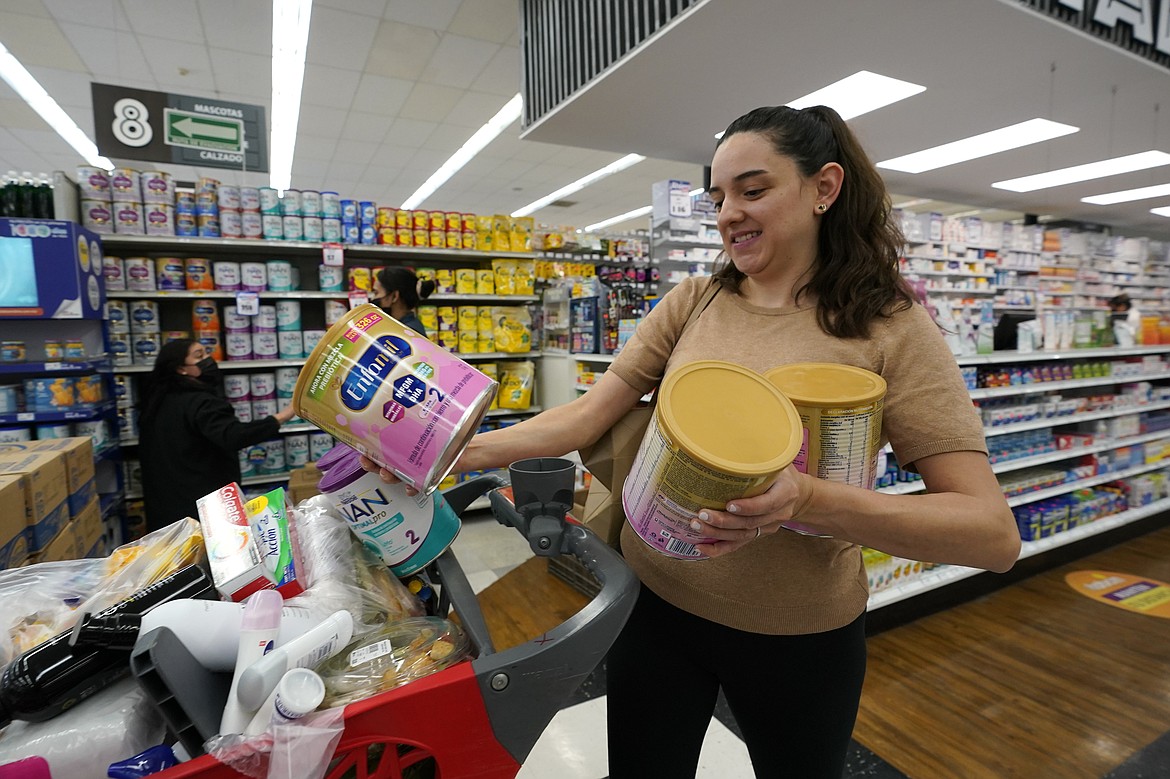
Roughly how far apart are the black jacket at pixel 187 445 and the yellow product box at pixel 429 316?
1419 millimetres

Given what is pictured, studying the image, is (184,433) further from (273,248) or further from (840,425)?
(840,425)

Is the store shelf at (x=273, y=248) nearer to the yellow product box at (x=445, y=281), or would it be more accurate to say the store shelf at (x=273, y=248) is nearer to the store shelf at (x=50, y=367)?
the yellow product box at (x=445, y=281)

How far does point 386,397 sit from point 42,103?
850 centimetres

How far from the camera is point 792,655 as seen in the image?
98 centimetres

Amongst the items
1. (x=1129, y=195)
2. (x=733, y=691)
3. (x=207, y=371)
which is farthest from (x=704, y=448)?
(x=1129, y=195)

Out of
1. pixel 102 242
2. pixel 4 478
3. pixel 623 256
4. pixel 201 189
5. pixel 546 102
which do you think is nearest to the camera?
pixel 4 478

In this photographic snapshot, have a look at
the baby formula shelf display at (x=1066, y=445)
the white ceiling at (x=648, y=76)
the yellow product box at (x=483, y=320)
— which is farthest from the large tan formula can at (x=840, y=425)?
the yellow product box at (x=483, y=320)

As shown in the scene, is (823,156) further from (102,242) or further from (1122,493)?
(1122,493)

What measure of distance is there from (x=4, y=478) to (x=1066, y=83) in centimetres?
517

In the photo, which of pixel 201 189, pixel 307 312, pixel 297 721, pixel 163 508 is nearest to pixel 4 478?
pixel 297 721

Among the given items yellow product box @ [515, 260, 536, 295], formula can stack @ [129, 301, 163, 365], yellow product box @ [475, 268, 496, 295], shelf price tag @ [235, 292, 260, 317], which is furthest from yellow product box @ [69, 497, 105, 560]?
yellow product box @ [515, 260, 536, 295]

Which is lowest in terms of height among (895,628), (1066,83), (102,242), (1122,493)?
(895,628)

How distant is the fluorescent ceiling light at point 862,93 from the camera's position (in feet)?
11.6

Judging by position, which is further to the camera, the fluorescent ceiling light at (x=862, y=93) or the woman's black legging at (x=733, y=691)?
the fluorescent ceiling light at (x=862, y=93)
